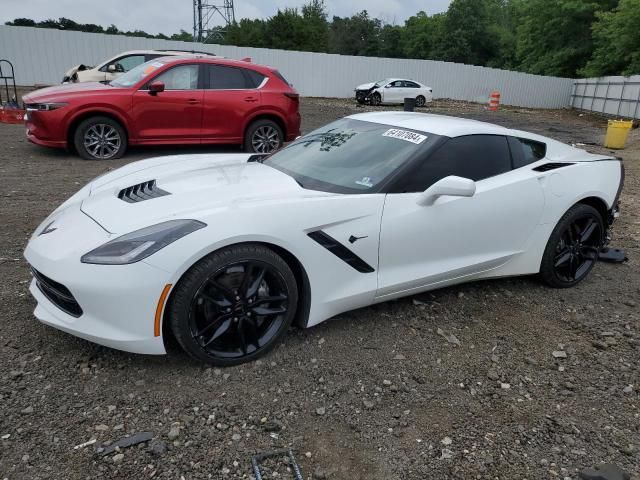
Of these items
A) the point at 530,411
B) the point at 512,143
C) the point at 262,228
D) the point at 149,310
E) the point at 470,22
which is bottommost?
the point at 530,411

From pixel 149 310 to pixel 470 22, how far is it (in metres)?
61.5

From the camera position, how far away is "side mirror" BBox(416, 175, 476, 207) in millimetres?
3006

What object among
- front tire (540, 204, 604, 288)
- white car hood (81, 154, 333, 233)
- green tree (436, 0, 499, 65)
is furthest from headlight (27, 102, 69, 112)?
green tree (436, 0, 499, 65)

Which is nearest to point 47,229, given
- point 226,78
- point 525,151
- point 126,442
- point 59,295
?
point 59,295

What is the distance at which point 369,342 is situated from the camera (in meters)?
3.22

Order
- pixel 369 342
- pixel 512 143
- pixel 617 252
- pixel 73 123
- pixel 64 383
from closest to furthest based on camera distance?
pixel 64 383 < pixel 369 342 < pixel 512 143 < pixel 617 252 < pixel 73 123

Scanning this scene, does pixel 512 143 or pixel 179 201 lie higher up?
pixel 512 143

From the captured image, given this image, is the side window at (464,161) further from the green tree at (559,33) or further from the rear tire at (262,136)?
the green tree at (559,33)

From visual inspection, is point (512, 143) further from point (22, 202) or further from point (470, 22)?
point (470, 22)

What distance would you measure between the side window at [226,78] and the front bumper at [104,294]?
243 inches

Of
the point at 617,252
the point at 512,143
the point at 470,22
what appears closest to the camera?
the point at 512,143

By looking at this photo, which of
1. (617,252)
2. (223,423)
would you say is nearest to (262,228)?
(223,423)

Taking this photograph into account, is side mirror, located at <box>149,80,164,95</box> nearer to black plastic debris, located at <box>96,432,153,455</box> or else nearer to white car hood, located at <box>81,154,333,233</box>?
white car hood, located at <box>81,154,333,233</box>

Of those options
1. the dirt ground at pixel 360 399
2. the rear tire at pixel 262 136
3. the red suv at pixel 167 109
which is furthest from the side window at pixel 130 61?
the dirt ground at pixel 360 399
